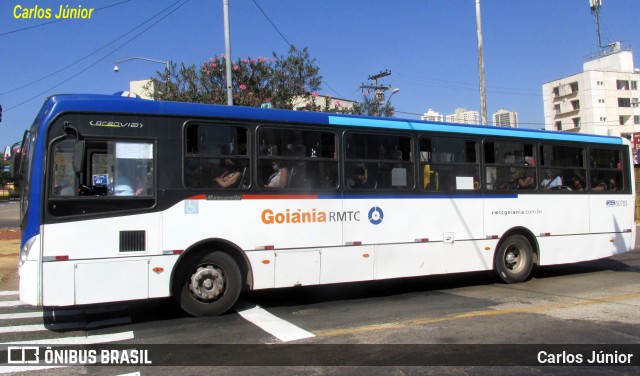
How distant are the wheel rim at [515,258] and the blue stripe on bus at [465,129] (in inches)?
91.2

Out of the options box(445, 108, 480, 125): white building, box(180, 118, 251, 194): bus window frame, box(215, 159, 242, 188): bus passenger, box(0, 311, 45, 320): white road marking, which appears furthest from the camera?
box(445, 108, 480, 125): white building

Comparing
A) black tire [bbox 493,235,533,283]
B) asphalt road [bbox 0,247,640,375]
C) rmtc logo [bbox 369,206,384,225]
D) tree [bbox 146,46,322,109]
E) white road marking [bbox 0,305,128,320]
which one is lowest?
asphalt road [bbox 0,247,640,375]

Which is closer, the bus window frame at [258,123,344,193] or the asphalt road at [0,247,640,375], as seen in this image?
the asphalt road at [0,247,640,375]

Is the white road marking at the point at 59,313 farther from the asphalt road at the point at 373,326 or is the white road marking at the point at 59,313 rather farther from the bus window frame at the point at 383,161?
the bus window frame at the point at 383,161

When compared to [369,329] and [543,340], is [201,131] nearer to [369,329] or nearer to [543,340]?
[369,329]

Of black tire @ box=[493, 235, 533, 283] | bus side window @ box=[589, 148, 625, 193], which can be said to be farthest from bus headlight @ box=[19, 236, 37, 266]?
bus side window @ box=[589, 148, 625, 193]

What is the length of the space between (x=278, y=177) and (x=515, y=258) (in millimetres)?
5528

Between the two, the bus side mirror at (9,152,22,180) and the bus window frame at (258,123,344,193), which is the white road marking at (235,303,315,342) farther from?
the bus side mirror at (9,152,22,180)

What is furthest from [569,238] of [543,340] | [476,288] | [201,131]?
[201,131]

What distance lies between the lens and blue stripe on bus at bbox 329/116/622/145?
8344mm

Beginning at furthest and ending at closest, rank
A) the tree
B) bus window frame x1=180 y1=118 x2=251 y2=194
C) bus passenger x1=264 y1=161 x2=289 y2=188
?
the tree
bus passenger x1=264 y1=161 x2=289 y2=188
bus window frame x1=180 y1=118 x2=251 y2=194

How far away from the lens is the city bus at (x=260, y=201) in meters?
6.39

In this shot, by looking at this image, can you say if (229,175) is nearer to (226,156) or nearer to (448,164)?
(226,156)

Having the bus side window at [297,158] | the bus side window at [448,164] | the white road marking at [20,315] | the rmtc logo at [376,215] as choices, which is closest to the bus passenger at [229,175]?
the bus side window at [297,158]
